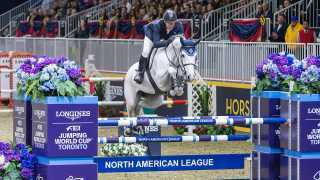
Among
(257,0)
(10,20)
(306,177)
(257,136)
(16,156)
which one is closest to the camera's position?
(16,156)

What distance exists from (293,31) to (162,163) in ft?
39.4

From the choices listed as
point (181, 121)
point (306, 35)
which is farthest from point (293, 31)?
point (181, 121)

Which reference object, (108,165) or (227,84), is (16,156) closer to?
(108,165)

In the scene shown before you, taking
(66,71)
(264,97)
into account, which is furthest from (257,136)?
(66,71)

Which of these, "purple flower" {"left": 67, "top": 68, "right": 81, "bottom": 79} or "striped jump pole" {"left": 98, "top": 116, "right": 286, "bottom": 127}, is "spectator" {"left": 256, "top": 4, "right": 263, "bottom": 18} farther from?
"purple flower" {"left": 67, "top": 68, "right": 81, "bottom": 79}

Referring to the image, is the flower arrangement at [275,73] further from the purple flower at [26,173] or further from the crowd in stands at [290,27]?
the crowd in stands at [290,27]

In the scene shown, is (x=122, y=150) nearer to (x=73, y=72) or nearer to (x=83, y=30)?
(x=73, y=72)

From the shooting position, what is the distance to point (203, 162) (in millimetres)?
11891

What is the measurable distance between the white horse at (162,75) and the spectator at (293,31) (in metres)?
5.71

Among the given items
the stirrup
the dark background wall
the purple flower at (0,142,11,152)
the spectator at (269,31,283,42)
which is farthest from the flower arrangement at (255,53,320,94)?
the dark background wall

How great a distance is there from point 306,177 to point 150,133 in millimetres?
4126

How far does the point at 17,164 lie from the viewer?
1024 cm

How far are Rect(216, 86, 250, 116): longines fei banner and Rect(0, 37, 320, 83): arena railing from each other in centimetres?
26

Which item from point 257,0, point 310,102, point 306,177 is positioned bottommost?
point 306,177
